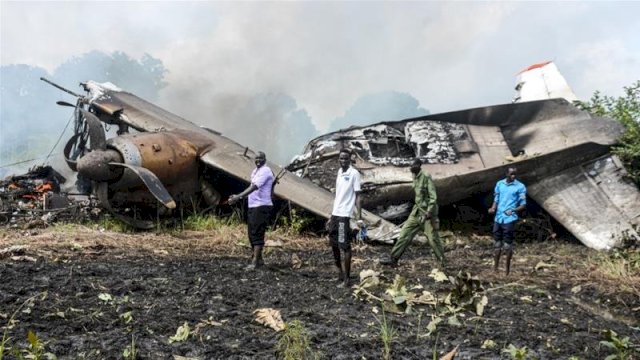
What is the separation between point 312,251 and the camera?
869 centimetres

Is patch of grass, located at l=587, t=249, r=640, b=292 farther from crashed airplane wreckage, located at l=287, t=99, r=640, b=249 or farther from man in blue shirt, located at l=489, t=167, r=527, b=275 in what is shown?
man in blue shirt, located at l=489, t=167, r=527, b=275

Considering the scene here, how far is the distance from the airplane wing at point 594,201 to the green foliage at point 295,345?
7.73 m

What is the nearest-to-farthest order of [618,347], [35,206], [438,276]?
[618,347], [438,276], [35,206]

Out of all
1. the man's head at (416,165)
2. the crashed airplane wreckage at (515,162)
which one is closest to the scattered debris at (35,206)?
the crashed airplane wreckage at (515,162)

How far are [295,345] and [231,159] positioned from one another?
658 centimetres

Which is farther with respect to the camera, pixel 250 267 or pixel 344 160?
pixel 250 267

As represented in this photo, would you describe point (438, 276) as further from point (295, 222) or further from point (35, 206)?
point (35, 206)

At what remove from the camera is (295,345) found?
12.6 feet

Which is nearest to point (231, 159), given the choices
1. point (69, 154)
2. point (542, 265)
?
point (69, 154)

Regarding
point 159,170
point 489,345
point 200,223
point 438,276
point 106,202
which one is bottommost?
point 489,345

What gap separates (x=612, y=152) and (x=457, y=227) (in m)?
3.45

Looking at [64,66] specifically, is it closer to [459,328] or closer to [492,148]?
[492,148]

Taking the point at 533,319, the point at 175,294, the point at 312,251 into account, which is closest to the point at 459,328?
the point at 533,319

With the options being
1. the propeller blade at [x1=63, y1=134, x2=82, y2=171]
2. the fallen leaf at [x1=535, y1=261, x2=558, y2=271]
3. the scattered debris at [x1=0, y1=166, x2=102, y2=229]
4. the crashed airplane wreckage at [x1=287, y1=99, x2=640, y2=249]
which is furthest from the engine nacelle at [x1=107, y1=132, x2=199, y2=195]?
the fallen leaf at [x1=535, y1=261, x2=558, y2=271]
